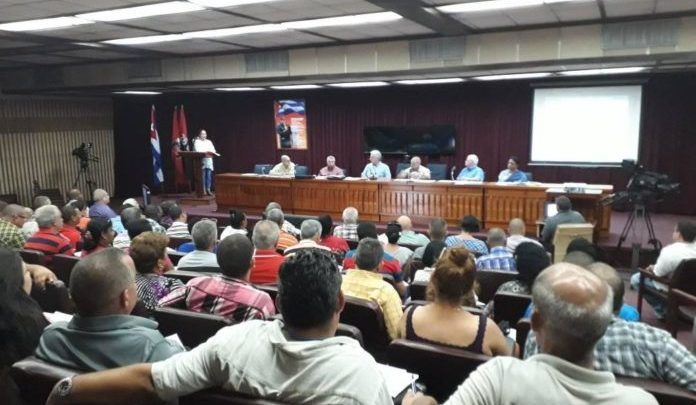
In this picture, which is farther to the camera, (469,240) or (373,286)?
(469,240)

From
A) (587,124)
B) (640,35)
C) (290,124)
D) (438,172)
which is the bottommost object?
(438,172)

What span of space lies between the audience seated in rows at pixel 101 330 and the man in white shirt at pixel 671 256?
A: 395 centimetres

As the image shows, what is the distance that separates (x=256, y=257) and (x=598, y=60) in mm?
5460

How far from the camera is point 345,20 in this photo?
6312 mm

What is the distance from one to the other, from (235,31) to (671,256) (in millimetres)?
5574

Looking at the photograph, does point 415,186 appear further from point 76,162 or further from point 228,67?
point 76,162

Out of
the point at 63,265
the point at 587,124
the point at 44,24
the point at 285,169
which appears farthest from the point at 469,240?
the point at 587,124

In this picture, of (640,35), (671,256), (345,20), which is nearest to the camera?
(671,256)

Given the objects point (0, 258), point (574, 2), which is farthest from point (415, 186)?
point (0, 258)

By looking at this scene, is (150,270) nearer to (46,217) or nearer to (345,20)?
(46,217)

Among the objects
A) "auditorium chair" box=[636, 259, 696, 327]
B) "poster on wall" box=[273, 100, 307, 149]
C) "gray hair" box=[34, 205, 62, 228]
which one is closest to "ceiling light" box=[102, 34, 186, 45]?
"gray hair" box=[34, 205, 62, 228]

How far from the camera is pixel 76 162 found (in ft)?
42.1

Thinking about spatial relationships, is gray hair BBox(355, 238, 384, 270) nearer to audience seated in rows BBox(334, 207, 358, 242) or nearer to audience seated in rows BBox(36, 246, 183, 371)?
audience seated in rows BBox(36, 246, 183, 371)

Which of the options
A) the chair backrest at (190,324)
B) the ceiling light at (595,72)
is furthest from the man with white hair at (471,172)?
the chair backrest at (190,324)
